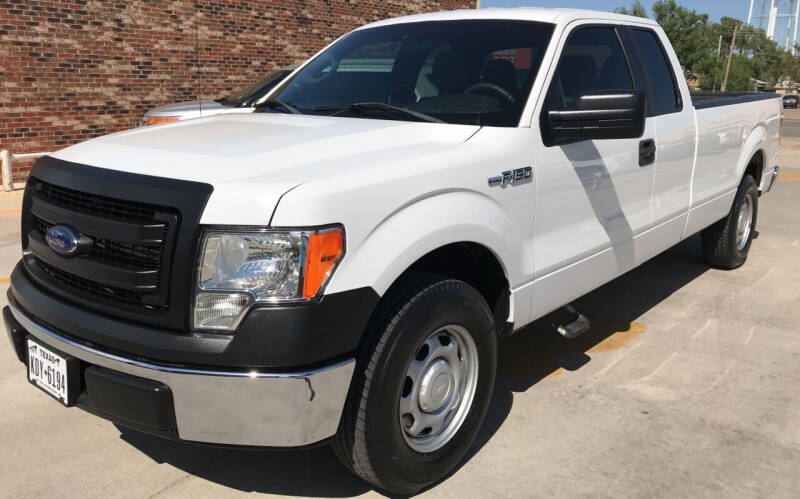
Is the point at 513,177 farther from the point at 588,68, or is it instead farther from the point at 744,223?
the point at 744,223

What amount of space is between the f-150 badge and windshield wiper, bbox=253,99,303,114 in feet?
4.16

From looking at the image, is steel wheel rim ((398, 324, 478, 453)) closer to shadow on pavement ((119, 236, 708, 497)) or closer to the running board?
shadow on pavement ((119, 236, 708, 497))

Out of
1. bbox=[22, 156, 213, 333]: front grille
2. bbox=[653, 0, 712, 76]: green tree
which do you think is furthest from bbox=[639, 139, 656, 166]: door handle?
bbox=[653, 0, 712, 76]: green tree

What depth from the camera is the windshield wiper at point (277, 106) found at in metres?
3.91

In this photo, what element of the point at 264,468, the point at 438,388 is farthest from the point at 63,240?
the point at 438,388

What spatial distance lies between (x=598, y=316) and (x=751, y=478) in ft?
7.23

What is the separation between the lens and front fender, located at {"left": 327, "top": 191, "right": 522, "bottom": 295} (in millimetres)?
2504

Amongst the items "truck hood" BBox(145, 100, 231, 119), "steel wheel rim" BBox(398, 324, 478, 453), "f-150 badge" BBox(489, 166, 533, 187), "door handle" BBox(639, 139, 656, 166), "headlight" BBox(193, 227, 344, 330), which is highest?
"truck hood" BBox(145, 100, 231, 119)

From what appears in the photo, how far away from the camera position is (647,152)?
4.25 meters

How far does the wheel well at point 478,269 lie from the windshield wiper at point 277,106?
1248 mm

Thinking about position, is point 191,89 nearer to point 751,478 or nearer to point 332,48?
point 332,48

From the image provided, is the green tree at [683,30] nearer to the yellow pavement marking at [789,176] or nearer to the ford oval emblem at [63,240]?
the yellow pavement marking at [789,176]

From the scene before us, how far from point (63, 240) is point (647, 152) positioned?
Result: 122 inches

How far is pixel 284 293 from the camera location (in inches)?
93.7
